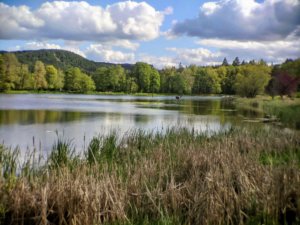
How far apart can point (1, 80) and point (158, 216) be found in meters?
78.0

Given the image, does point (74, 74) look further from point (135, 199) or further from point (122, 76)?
point (135, 199)

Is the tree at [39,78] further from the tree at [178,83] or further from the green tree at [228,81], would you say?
the green tree at [228,81]

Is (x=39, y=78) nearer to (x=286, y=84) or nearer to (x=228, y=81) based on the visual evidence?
(x=228, y=81)

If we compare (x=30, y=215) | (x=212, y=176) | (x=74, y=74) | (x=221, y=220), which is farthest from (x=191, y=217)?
(x=74, y=74)

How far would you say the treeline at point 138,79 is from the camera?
75938 mm

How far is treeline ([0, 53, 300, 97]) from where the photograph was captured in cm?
7594

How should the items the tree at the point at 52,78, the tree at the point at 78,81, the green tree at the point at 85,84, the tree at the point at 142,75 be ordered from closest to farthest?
1. the tree at the point at 52,78
2. the green tree at the point at 85,84
3. the tree at the point at 78,81
4. the tree at the point at 142,75

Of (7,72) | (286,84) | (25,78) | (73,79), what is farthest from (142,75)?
(286,84)

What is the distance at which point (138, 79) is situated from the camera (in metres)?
115

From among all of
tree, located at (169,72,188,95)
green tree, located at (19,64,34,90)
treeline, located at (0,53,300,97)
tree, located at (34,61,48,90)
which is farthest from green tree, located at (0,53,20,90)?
tree, located at (169,72,188,95)

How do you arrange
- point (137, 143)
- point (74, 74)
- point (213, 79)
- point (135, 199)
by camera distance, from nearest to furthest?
1. point (135, 199)
2. point (137, 143)
3. point (74, 74)
4. point (213, 79)

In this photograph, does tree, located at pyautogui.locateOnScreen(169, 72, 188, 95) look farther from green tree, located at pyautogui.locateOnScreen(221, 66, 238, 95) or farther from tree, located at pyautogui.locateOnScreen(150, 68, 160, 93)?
green tree, located at pyautogui.locateOnScreen(221, 66, 238, 95)

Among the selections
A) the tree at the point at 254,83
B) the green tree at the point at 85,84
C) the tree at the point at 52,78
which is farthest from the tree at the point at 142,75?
the tree at the point at 254,83

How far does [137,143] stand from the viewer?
1295 cm
